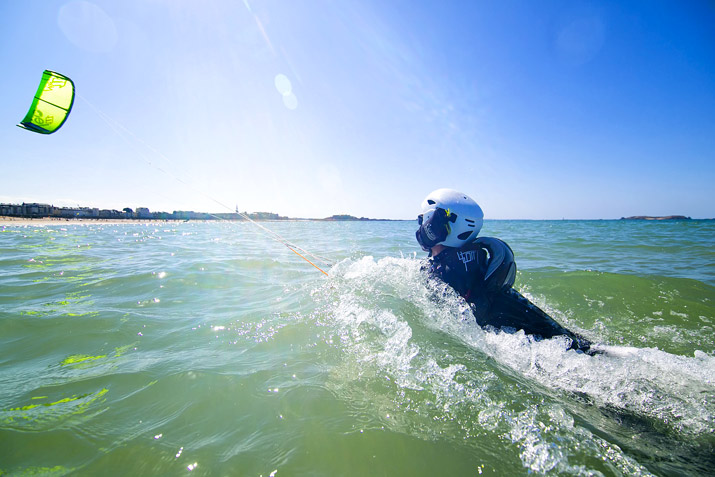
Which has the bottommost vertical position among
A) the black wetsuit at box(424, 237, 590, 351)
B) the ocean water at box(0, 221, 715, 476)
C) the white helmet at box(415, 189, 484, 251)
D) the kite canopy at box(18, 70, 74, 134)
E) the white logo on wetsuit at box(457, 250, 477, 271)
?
the ocean water at box(0, 221, 715, 476)

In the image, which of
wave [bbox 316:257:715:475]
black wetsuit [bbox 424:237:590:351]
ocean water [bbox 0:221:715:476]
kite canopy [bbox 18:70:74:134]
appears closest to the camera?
ocean water [bbox 0:221:715:476]

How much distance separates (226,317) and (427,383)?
11.5 ft

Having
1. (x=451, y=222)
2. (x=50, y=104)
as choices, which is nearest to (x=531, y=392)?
(x=451, y=222)

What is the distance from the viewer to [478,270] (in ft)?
12.3

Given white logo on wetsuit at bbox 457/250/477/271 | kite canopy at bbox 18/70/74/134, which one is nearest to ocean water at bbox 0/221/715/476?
white logo on wetsuit at bbox 457/250/477/271

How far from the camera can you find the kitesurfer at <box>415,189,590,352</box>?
3.63 meters

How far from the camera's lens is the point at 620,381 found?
2762 millimetres

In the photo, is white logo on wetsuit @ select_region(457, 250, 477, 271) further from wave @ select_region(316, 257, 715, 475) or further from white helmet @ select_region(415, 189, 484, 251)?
wave @ select_region(316, 257, 715, 475)

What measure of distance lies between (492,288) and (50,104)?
9.13 meters

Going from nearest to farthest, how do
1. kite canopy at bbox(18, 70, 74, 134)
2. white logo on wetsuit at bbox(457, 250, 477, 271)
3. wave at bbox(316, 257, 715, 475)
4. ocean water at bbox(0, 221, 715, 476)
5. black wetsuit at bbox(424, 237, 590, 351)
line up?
1. ocean water at bbox(0, 221, 715, 476)
2. wave at bbox(316, 257, 715, 475)
3. black wetsuit at bbox(424, 237, 590, 351)
4. white logo on wetsuit at bbox(457, 250, 477, 271)
5. kite canopy at bbox(18, 70, 74, 134)

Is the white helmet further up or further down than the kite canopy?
further down

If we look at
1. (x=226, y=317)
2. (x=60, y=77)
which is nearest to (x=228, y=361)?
(x=226, y=317)

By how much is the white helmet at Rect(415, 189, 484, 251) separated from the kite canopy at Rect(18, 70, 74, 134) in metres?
7.74

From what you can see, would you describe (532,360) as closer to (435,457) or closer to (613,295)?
(435,457)
